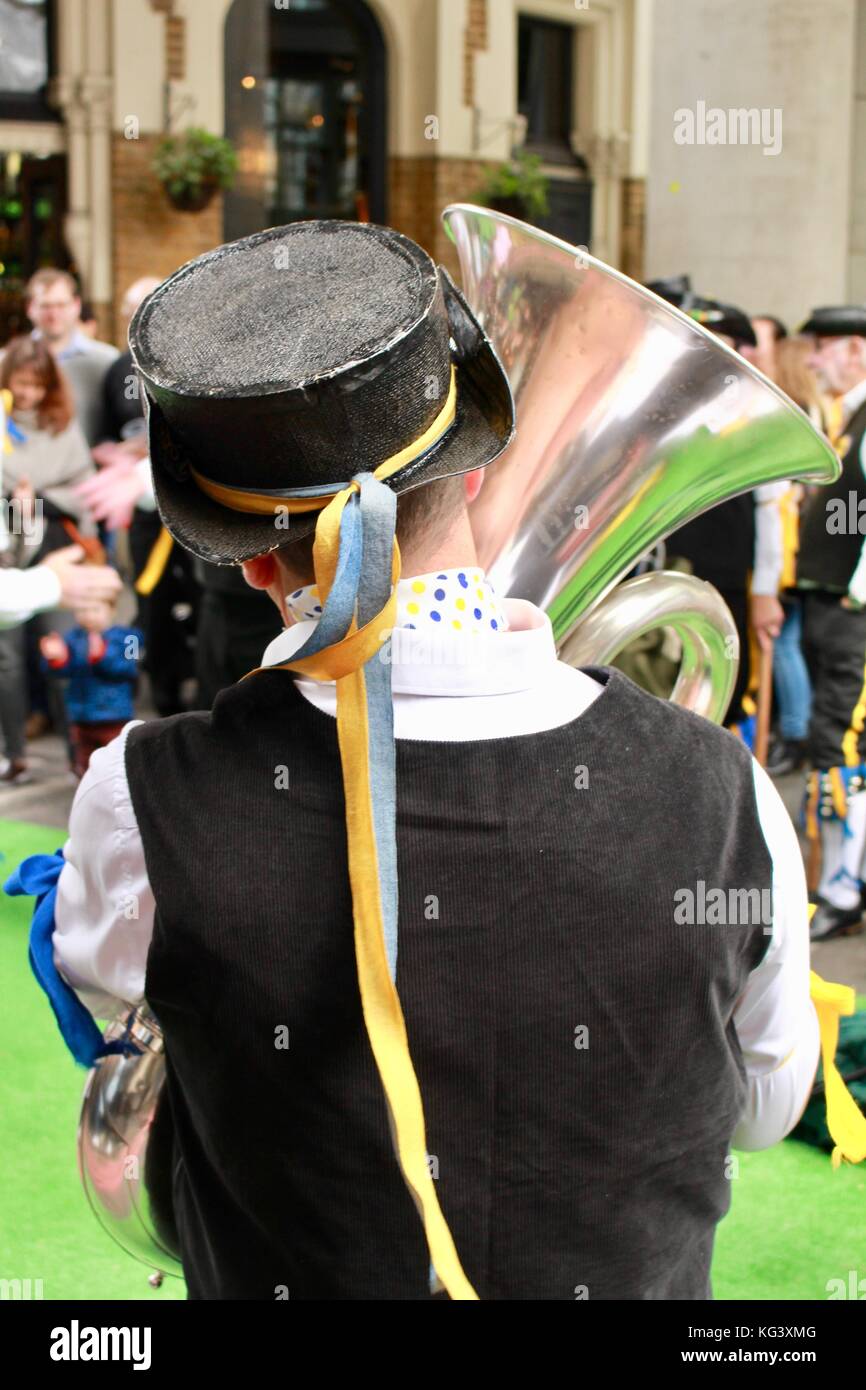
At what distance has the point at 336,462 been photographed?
1.17 meters

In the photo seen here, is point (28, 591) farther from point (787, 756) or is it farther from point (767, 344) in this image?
point (767, 344)

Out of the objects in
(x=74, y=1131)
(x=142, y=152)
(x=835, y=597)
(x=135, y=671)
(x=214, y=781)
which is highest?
(x=142, y=152)

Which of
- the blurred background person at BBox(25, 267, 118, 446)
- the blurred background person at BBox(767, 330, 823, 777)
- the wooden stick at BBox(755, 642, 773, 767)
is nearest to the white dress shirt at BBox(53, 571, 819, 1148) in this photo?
the wooden stick at BBox(755, 642, 773, 767)

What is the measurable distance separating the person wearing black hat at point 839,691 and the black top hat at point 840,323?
1.95 feet

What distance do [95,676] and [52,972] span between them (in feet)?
12.0

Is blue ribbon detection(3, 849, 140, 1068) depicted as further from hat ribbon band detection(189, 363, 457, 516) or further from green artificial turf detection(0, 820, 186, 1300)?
green artificial turf detection(0, 820, 186, 1300)

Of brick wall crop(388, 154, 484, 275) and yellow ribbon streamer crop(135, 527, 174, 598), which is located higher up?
brick wall crop(388, 154, 484, 275)

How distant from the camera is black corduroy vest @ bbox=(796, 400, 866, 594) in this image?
4402 millimetres

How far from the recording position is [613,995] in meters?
1.18

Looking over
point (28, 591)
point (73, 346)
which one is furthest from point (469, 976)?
point (73, 346)

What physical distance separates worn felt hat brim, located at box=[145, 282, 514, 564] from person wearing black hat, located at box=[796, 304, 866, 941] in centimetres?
301

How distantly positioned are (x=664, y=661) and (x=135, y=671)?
1.93 metres
